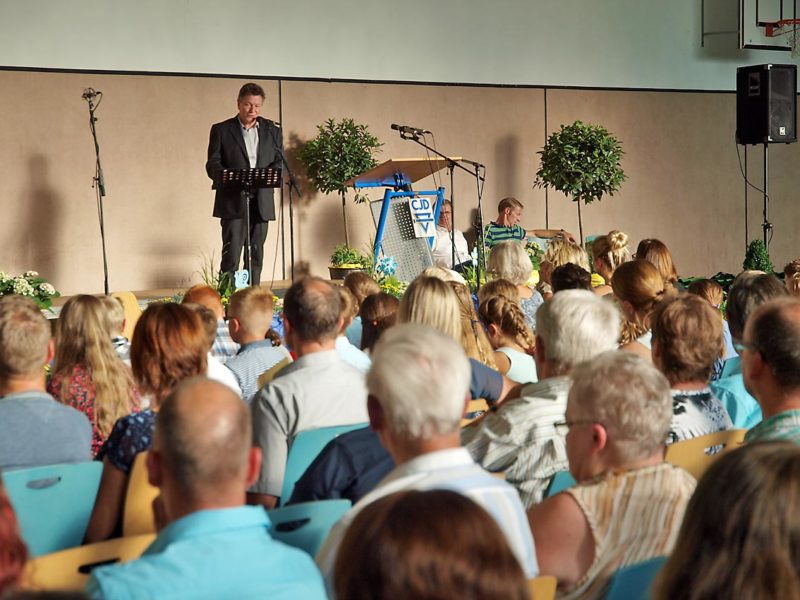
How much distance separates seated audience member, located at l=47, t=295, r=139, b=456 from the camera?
3346 millimetres

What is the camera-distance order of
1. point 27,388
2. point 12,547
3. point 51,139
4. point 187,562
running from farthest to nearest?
point 51,139 → point 27,388 → point 187,562 → point 12,547

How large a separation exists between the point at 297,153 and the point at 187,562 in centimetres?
928

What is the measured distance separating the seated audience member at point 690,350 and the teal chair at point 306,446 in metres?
0.95

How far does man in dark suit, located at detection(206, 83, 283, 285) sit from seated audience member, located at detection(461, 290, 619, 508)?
577 cm

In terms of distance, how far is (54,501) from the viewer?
2.59 m

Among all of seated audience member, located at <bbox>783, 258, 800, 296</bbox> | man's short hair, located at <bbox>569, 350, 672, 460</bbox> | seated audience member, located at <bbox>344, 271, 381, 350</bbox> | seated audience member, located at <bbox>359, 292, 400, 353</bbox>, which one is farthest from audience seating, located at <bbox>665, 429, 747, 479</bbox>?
seated audience member, located at <bbox>783, 258, 800, 296</bbox>

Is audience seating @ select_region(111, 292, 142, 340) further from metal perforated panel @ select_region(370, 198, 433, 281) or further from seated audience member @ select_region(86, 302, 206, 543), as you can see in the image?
seated audience member @ select_region(86, 302, 206, 543)

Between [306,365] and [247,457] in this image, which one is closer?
[247,457]

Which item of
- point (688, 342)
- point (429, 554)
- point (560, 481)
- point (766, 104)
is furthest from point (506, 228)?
point (429, 554)

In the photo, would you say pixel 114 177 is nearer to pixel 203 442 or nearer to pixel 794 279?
pixel 794 279

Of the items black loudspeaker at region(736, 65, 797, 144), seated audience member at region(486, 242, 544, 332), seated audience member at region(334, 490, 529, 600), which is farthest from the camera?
black loudspeaker at region(736, 65, 797, 144)

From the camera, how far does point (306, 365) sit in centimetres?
326

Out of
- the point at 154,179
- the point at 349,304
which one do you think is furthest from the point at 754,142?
the point at 349,304

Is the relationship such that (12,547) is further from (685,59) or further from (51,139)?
(685,59)
